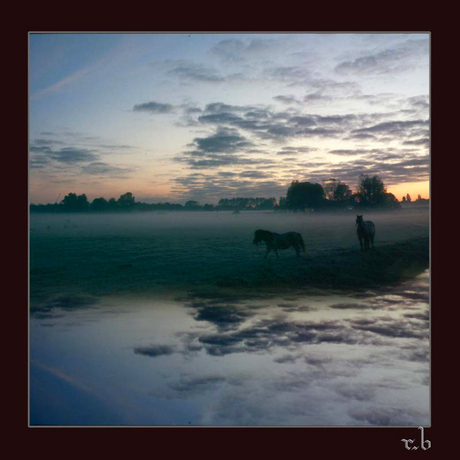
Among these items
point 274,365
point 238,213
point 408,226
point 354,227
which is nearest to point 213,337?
point 274,365

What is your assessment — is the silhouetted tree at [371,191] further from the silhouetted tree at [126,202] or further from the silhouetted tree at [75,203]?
the silhouetted tree at [75,203]

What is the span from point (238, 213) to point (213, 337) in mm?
3601

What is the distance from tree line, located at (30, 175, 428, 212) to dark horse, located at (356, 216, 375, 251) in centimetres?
52

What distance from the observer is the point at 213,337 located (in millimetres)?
7965

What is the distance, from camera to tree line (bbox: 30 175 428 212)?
9250mm

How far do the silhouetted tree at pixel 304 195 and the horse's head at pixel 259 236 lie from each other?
1.10m

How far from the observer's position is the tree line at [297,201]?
9.25 metres

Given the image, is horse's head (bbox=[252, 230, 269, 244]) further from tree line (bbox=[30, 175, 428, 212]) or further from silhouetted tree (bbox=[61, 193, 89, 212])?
silhouetted tree (bbox=[61, 193, 89, 212])

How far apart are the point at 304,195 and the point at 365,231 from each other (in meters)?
2.23

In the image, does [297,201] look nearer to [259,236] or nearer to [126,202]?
[259,236]

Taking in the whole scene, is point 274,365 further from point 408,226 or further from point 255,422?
point 408,226

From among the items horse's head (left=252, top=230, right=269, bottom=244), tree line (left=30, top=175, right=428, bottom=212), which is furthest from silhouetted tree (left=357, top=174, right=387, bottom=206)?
horse's head (left=252, top=230, right=269, bottom=244)

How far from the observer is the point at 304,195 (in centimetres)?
941

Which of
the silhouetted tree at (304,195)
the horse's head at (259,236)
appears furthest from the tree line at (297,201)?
the horse's head at (259,236)
